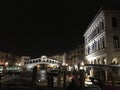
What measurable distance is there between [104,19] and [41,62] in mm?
33143

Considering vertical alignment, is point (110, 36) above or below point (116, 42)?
above

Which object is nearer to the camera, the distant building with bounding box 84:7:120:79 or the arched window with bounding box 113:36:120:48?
the distant building with bounding box 84:7:120:79

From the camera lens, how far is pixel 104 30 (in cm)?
2817

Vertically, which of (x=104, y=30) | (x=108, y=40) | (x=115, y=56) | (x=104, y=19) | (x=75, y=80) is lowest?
(x=75, y=80)

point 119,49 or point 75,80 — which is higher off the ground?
point 119,49

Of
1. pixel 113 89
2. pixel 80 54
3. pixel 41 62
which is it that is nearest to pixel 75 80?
pixel 113 89

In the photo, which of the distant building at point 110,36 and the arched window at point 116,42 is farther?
the arched window at point 116,42

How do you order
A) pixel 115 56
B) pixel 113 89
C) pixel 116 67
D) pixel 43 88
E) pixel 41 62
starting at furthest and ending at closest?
pixel 41 62 → pixel 115 56 → pixel 116 67 → pixel 43 88 → pixel 113 89

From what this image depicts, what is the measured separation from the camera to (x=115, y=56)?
27.2 meters

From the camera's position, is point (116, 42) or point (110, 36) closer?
point (110, 36)

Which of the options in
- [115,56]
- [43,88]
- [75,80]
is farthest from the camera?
[115,56]

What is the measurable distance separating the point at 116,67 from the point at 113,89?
6.09 meters

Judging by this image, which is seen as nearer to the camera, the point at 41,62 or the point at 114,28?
the point at 114,28

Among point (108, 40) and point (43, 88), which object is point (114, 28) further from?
point (43, 88)
